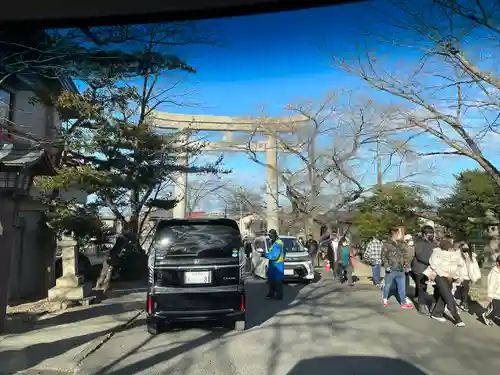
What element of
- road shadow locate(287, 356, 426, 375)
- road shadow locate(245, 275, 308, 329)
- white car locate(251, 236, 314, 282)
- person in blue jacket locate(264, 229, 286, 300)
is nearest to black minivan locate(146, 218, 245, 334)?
road shadow locate(245, 275, 308, 329)

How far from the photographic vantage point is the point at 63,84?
12.1m

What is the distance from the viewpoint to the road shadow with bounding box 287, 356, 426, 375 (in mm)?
5781

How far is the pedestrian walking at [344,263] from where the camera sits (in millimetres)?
15810

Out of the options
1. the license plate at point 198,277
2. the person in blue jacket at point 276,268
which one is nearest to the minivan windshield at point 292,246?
the person in blue jacket at point 276,268

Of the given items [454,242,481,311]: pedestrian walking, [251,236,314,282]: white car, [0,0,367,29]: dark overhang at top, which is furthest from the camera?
[251,236,314,282]: white car

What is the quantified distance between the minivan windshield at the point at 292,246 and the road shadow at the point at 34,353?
1061cm

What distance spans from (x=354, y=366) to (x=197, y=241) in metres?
3.25

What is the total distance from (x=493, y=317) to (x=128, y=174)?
34.2ft

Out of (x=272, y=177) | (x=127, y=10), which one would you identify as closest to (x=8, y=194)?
(x=127, y=10)

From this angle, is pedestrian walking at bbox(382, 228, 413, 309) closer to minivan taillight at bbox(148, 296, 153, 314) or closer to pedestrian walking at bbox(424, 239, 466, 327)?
pedestrian walking at bbox(424, 239, 466, 327)

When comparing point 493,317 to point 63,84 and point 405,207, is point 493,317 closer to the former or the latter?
point 63,84

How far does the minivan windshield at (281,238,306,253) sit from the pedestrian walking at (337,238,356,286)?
145 cm

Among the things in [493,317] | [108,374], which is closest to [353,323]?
[493,317]

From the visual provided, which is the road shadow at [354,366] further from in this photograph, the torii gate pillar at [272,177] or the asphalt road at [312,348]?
the torii gate pillar at [272,177]
